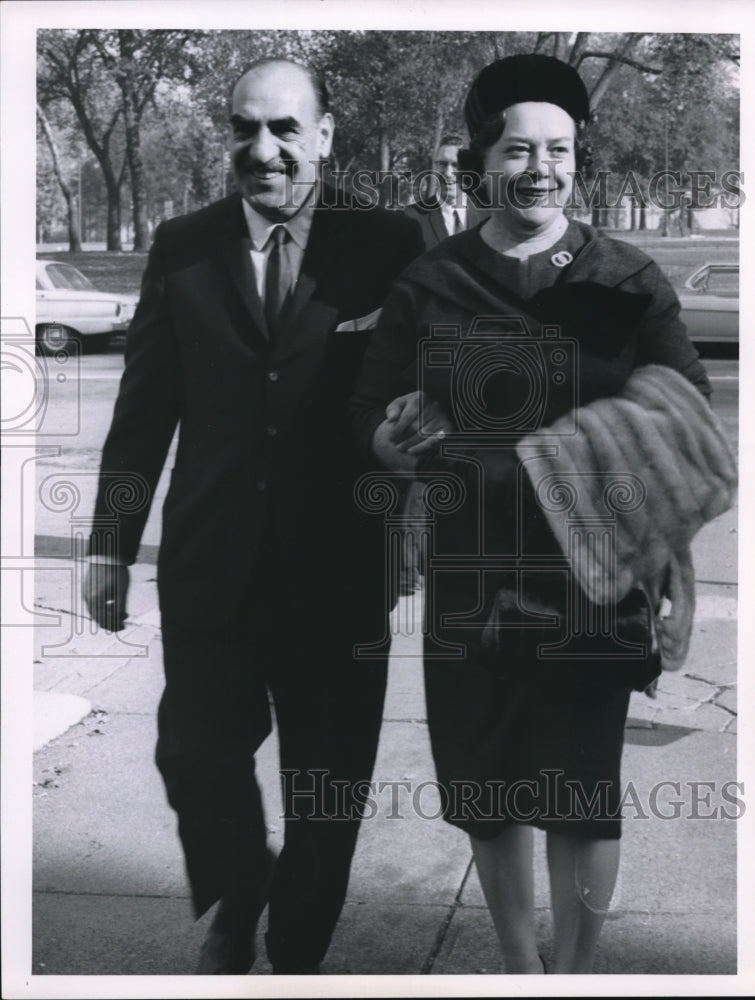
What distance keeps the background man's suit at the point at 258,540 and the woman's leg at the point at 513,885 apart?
357 millimetres

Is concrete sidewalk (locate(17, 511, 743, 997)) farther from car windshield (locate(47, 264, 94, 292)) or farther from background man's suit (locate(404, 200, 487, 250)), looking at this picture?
background man's suit (locate(404, 200, 487, 250))

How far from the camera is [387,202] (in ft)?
13.3

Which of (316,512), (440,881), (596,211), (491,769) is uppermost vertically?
(596,211)

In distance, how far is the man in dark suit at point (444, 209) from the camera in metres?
4.03

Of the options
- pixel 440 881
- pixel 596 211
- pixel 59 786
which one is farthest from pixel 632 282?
pixel 59 786

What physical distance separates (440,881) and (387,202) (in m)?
1.72

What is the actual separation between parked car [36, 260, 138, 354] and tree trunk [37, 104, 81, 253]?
0.21ft

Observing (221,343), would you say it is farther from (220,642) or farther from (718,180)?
(718,180)

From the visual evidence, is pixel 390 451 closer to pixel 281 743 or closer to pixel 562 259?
pixel 562 259

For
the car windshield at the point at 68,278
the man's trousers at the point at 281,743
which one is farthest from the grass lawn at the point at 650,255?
the man's trousers at the point at 281,743

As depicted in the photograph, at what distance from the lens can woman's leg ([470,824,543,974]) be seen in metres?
4.10

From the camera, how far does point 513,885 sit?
4094mm

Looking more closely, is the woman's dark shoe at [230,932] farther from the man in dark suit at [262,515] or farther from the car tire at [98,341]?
the car tire at [98,341]

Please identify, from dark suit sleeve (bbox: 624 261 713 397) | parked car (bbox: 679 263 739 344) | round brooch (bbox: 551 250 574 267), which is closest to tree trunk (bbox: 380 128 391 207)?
round brooch (bbox: 551 250 574 267)
